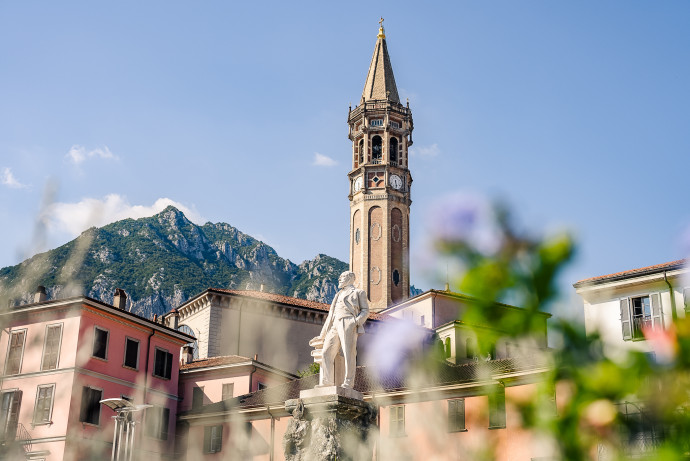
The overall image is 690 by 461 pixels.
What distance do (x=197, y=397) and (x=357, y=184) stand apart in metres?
41.7

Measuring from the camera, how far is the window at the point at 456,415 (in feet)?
108

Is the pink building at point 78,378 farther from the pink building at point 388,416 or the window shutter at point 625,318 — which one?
the window shutter at point 625,318

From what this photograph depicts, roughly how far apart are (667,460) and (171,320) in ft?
170

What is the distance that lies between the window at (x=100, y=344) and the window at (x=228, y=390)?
8301 mm

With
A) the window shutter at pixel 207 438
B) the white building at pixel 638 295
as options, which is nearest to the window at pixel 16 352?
the window shutter at pixel 207 438

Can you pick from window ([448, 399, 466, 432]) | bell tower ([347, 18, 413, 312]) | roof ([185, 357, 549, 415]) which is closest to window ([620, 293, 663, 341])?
roof ([185, 357, 549, 415])

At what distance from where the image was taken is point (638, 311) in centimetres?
3303

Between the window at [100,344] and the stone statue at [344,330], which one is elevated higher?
the window at [100,344]

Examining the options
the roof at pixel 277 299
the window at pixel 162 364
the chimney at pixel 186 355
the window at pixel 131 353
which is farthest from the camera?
the roof at pixel 277 299

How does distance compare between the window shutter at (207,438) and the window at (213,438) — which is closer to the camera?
the window at (213,438)

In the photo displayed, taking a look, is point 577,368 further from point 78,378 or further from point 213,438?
point 213,438

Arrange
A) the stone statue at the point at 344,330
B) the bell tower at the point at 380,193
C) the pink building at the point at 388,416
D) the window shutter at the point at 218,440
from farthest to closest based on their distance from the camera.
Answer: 1. the bell tower at the point at 380,193
2. the window shutter at the point at 218,440
3. the pink building at the point at 388,416
4. the stone statue at the point at 344,330

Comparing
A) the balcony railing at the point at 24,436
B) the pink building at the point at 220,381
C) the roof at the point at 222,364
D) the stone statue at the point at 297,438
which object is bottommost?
the stone statue at the point at 297,438

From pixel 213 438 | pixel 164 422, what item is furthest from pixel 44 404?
pixel 213 438
